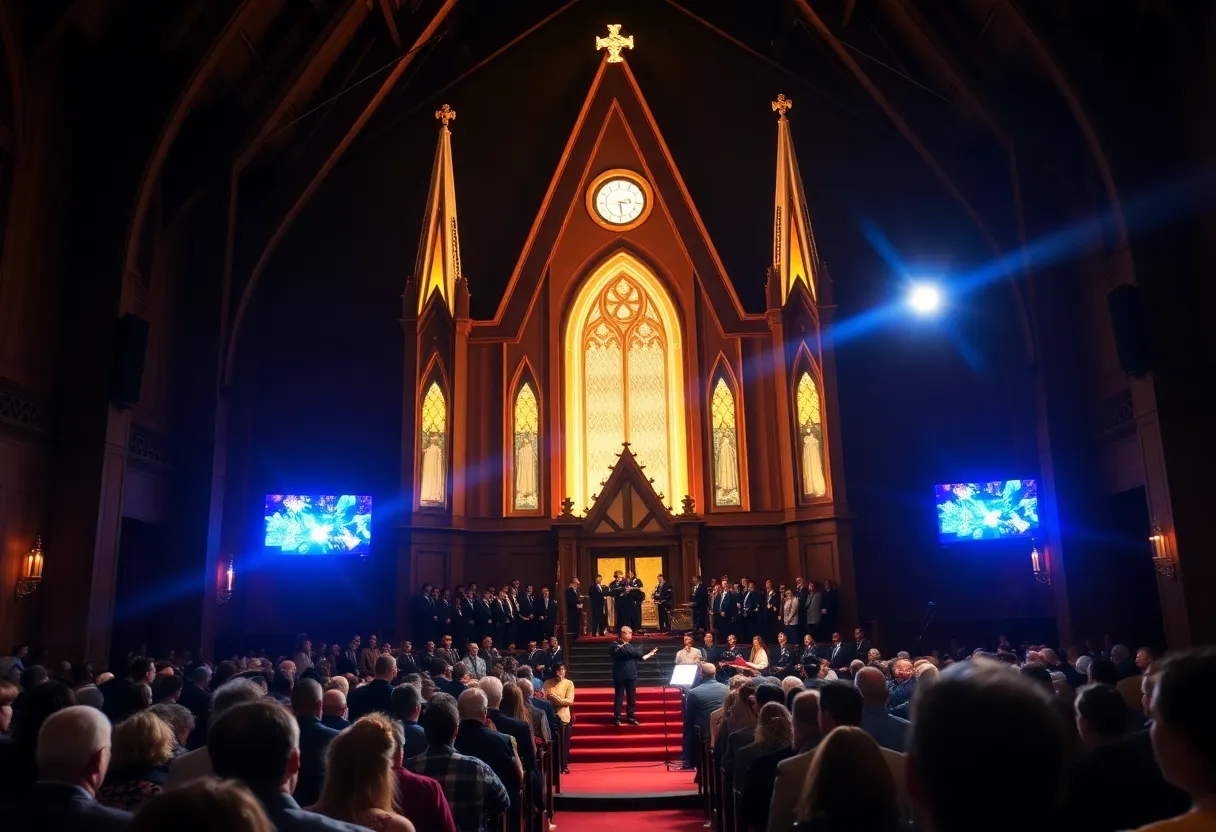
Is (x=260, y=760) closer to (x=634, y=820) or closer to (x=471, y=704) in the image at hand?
(x=471, y=704)

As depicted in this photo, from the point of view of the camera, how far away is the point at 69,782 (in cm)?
278

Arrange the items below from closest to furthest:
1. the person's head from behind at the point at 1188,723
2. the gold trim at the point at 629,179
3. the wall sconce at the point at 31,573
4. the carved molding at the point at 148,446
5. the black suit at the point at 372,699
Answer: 1. the person's head from behind at the point at 1188,723
2. the black suit at the point at 372,699
3. the wall sconce at the point at 31,573
4. the carved molding at the point at 148,446
5. the gold trim at the point at 629,179

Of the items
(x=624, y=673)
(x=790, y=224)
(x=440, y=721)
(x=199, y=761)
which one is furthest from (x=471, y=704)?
(x=790, y=224)

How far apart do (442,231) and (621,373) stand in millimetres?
5016

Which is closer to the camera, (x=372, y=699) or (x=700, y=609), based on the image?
(x=372, y=699)

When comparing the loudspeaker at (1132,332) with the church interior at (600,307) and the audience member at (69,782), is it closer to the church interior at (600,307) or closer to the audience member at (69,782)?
the church interior at (600,307)

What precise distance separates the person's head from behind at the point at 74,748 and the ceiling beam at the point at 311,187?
1528cm

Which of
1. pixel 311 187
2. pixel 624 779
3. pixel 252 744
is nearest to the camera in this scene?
pixel 252 744

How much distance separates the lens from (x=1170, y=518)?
12.4 metres

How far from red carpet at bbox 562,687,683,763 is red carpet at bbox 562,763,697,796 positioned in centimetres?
21

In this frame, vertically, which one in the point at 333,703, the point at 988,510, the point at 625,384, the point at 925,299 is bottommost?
the point at 333,703

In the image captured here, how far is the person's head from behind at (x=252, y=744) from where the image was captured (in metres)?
2.47

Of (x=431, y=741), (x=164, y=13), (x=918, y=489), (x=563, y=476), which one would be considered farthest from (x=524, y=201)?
(x=431, y=741)

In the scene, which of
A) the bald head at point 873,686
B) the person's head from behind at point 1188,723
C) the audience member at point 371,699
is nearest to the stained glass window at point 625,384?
the audience member at point 371,699
